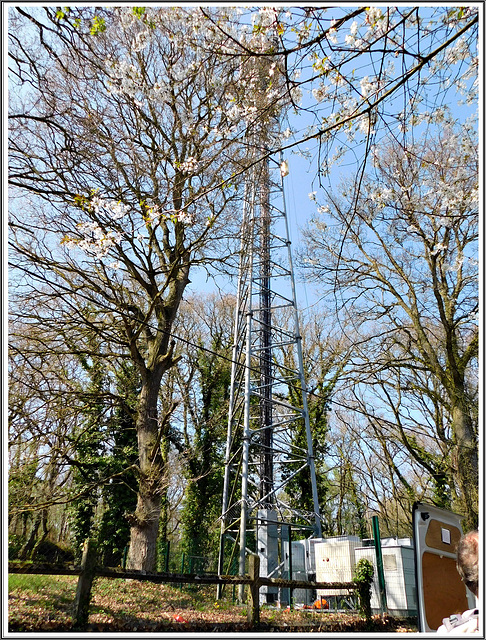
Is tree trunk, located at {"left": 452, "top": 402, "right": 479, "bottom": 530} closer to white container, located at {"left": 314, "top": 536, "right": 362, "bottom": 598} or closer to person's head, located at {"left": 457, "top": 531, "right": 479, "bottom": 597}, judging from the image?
white container, located at {"left": 314, "top": 536, "right": 362, "bottom": 598}

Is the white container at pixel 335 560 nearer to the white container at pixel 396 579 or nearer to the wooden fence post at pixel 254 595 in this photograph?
the white container at pixel 396 579

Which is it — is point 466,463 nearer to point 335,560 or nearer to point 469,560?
point 335,560

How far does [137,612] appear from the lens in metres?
6.21

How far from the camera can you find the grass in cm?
498

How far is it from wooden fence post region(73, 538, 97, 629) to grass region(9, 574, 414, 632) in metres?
0.12

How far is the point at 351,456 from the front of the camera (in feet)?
60.6

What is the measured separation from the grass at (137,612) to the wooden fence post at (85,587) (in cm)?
12

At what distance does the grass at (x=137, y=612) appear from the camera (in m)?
4.98

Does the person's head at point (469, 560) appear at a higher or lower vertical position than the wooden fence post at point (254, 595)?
higher

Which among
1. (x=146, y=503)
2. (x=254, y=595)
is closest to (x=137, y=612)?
(x=254, y=595)

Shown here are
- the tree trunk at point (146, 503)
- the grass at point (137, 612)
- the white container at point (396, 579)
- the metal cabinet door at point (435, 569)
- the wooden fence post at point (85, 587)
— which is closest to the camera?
the metal cabinet door at point (435, 569)

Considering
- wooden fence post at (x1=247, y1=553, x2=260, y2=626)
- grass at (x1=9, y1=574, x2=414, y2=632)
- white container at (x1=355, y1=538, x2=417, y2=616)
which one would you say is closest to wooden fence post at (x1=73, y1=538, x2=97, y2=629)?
grass at (x1=9, y1=574, x2=414, y2=632)

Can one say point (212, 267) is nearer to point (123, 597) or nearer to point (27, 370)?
point (27, 370)

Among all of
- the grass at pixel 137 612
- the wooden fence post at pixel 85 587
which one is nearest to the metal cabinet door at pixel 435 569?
the grass at pixel 137 612
